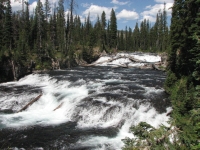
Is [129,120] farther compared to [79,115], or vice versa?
[79,115]

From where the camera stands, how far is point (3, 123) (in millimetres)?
14828

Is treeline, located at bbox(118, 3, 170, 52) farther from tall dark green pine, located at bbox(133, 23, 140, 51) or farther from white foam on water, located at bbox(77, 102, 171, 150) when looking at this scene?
white foam on water, located at bbox(77, 102, 171, 150)

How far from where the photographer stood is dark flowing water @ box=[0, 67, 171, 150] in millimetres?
12180

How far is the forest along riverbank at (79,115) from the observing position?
1225 centimetres

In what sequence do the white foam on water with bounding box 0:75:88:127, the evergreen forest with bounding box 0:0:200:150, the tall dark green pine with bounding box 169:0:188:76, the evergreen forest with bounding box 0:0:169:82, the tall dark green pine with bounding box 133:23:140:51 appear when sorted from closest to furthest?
the evergreen forest with bounding box 0:0:200:150, the white foam on water with bounding box 0:75:88:127, the tall dark green pine with bounding box 169:0:188:76, the evergreen forest with bounding box 0:0:169:82, the tall dark green pine with bounding box 133:23:140:51

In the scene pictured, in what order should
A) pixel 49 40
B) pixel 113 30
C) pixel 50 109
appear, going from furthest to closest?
pixel 113 30, pixel 49 40, pixel 50 109

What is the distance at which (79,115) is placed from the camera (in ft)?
52.1

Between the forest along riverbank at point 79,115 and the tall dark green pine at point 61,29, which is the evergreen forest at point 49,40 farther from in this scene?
the forest along riverbank at point 79,115

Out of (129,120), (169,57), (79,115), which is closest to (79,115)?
(79,115)

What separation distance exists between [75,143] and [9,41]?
38263 mm

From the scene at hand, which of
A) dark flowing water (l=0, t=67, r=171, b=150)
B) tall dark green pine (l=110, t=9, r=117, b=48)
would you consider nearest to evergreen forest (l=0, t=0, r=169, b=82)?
tall dark green pine (l=110, t=9, r=117, b=48)

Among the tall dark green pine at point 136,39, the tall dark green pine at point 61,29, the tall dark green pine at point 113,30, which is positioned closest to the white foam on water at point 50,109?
the tall dark green pine at point 61,29

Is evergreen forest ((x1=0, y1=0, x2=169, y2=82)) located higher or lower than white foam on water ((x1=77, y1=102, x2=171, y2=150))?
higher

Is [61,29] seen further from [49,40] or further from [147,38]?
[147,38]
